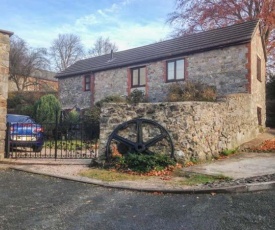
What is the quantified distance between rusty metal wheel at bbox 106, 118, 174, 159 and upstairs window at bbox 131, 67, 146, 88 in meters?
11.0

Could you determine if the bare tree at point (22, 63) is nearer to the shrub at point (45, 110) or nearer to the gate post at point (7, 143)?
the shrub at point (45, 110)

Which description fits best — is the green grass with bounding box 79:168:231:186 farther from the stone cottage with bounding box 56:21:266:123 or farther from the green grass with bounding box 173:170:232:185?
the stone cottage with bounding box 56:21:266:123

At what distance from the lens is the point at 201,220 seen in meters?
3.86

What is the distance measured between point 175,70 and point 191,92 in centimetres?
375

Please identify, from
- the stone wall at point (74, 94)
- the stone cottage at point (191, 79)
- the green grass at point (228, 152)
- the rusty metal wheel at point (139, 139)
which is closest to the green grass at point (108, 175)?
the rusty metal wheel at point (139, 139)

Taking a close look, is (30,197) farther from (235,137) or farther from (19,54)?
(19,54)

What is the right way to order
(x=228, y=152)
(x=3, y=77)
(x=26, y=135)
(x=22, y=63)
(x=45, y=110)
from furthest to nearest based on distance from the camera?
(x=22, y=63)
(x=45, y=110)
(x=26, y=135)
(x=228, y=152)
(x=3, y=77)

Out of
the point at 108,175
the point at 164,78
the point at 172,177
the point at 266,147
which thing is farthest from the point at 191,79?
the point at 108,175

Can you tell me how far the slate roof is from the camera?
15469 mm

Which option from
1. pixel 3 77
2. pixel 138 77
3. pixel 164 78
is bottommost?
pixel 3 77

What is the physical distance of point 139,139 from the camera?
8086 millimetres

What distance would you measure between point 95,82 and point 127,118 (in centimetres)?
1428

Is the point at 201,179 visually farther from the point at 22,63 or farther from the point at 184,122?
the point at 22,63

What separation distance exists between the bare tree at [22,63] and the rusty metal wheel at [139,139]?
29384mm
